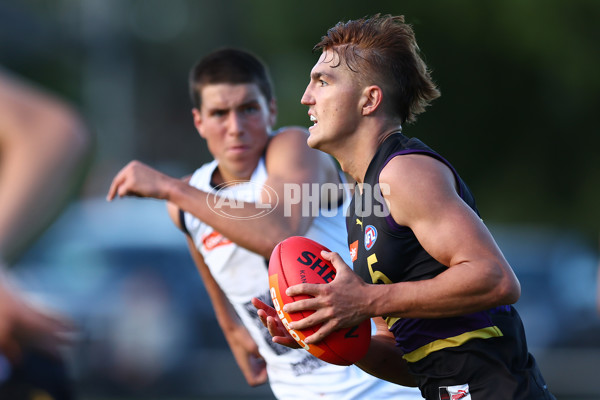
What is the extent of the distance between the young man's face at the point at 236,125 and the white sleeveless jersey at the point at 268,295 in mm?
90

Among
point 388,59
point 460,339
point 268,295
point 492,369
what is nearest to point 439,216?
point 460,339

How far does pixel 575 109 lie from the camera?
13.6 meters

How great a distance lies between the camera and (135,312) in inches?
441

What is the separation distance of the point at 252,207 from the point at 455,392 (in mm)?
1633

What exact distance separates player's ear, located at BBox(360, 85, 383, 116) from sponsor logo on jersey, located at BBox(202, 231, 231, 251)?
1.66 meters

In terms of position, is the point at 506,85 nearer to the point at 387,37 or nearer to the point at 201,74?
the point at 201,74

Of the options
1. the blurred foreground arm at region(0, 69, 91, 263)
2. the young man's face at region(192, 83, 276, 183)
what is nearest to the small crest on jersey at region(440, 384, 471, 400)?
the young man's face at region(192, 83, 276, 183)

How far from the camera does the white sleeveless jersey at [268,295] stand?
4.61 meters

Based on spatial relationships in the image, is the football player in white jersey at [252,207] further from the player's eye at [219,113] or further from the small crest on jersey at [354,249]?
the small crest on jersey at [354,249]

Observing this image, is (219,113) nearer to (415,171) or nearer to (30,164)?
(30,164)

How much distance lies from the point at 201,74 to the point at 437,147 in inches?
335

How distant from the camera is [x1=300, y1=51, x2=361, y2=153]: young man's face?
134 inches

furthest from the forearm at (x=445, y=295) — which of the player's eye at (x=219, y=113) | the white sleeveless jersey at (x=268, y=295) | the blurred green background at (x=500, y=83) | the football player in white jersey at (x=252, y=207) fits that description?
the blurred green background at (x=500, y=83)

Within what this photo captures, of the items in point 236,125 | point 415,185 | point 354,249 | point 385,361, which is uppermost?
point 415,185
